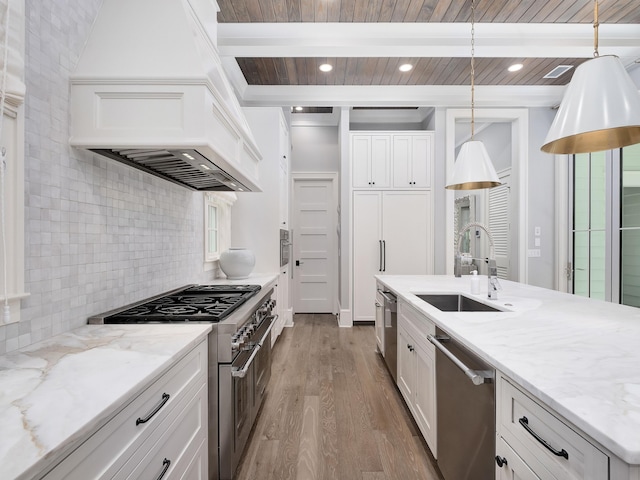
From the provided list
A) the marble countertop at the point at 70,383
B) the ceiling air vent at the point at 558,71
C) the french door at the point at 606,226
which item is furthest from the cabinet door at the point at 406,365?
the ceiling air vent at the point at 558,71

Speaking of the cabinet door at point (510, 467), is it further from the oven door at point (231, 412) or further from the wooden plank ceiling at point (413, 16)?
the wooden plank ceiling at point (413, 16)

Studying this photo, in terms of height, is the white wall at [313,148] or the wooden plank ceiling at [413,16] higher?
the wooden plank ceiling at [413,16]

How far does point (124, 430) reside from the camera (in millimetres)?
823

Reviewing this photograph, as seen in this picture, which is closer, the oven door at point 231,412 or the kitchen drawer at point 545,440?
the kitchen drawer at point 545,440

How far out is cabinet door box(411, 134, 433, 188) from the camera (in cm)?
468

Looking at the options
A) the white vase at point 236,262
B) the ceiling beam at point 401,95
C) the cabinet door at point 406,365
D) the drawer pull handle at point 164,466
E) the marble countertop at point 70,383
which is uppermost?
the ceiling beam at point 401,95

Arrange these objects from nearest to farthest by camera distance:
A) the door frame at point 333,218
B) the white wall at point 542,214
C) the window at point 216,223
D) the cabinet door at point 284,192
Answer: the window at point 216,223 < the cabinet door at point 284,192 < the white wall at point 542,214 < the door frame at point 333,218

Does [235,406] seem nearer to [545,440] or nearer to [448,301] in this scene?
[545,440]

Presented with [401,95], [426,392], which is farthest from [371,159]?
[426,392]

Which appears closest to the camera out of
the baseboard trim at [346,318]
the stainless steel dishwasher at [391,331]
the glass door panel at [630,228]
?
the stainless steel dishwasher at [391,331]

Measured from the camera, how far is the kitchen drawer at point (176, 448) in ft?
2.90

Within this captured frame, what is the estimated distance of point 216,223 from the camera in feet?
11.1

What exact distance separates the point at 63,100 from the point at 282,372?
2.58 meters

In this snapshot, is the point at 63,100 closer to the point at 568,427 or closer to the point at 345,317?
the point at 568,427
